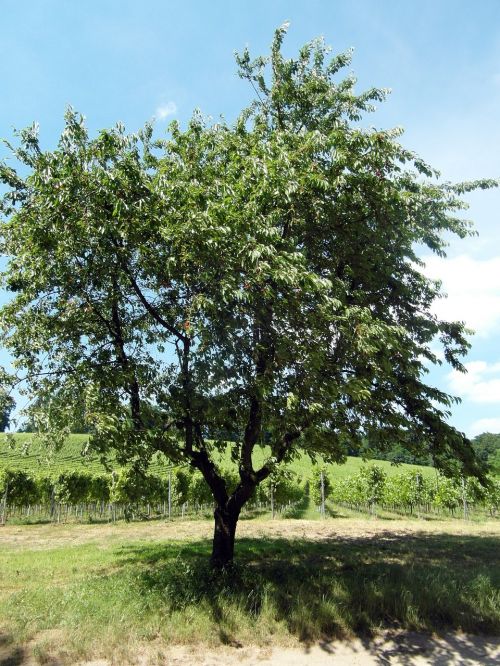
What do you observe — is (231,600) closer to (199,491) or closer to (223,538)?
(223,538)

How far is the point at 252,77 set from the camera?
1255 centimetres

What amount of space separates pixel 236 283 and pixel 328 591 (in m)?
6.63

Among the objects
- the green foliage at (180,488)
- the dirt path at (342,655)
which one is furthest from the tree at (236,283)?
the green foliage at (180,488)

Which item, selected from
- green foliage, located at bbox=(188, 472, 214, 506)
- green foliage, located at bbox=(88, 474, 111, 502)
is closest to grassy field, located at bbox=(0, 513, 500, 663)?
green foliage, located at bbox=(88, 474, 111, 502)

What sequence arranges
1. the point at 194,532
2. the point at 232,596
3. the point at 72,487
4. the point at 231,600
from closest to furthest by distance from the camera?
the point at 231,600 < the point at 232,596 < the point at 194,532 < the point at 72,487

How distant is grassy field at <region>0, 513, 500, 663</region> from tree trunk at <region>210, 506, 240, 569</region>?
43 cm

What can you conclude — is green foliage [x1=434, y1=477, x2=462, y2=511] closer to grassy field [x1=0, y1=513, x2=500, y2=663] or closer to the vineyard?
the vineyard

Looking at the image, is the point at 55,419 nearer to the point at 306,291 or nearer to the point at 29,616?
the point at 29,616

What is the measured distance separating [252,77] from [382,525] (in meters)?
19.8

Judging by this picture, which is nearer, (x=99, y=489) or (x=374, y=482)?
(x=99, y=489)

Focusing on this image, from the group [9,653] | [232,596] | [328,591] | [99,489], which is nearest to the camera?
[9,653]

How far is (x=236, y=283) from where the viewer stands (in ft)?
25.9

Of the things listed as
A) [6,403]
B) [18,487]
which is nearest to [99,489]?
[18,487]

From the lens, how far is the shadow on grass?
8.36 m
